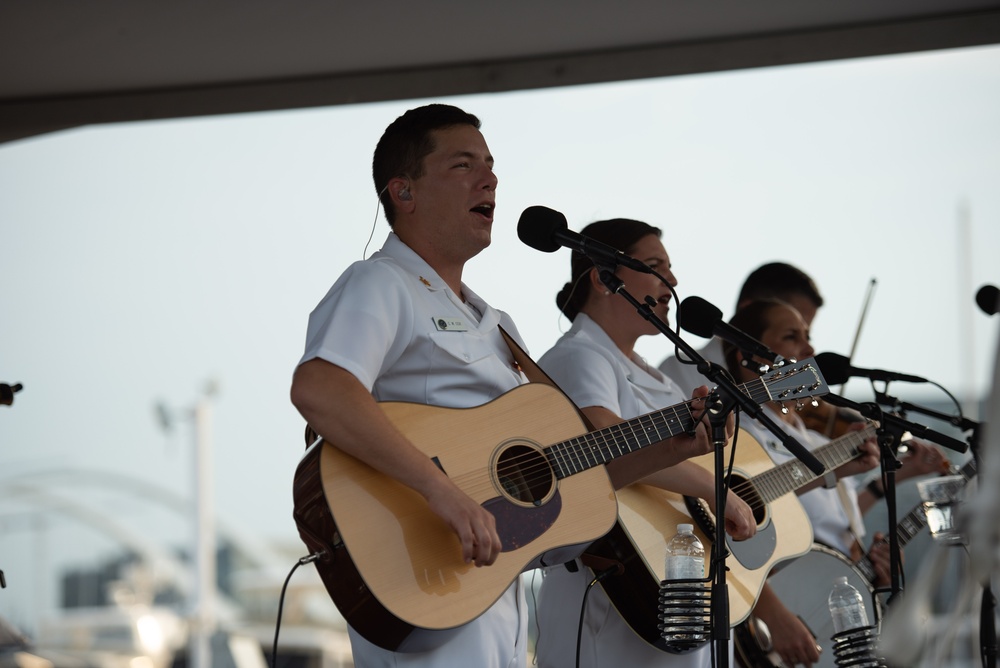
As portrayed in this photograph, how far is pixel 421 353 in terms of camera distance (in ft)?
9.51

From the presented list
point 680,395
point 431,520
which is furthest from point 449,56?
point 431,520

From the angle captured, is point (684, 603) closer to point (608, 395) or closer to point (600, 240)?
point (608, 395)

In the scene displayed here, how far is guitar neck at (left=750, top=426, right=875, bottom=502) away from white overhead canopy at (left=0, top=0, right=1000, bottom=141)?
1.55 meters

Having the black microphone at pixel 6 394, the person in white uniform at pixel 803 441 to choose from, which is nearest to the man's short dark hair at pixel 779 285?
the person in white uniform at pixel 803 441

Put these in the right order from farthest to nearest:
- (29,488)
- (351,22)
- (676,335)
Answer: (29,488) < (351,22) < (676,335)

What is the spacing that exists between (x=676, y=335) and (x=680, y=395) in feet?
3.38

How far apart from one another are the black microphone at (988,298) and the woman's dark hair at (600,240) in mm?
1063

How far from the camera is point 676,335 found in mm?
2742

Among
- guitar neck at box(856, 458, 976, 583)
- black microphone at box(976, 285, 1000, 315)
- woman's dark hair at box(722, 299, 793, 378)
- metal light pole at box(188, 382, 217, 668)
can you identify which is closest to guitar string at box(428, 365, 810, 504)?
black microphone at box(976, 285, 1000, 315)

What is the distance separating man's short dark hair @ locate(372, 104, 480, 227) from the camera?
10.4ft

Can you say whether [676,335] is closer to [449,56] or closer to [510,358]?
[510,358]

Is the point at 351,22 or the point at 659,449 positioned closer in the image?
the point at 659,449

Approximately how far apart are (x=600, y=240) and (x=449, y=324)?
109 centimetres

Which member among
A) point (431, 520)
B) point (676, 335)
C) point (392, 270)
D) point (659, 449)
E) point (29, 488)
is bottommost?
point (431, 520)
